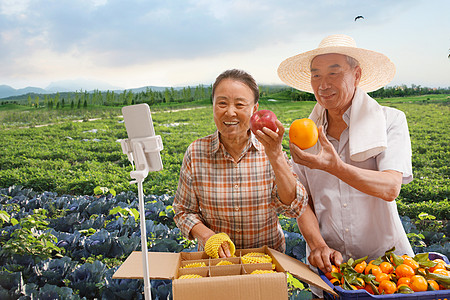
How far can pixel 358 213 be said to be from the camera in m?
1.55

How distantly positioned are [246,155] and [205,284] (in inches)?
27.2

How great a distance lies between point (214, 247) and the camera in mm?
1284

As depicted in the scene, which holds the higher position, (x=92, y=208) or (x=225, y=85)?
(x=225, y=85)

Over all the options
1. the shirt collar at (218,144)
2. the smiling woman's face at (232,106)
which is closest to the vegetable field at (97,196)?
the shirt collar at (218,144)

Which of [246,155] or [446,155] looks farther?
[446,155]

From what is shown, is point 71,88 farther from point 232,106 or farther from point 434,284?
point 434,284

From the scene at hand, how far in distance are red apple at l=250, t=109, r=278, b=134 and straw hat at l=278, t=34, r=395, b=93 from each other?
14.6 inches

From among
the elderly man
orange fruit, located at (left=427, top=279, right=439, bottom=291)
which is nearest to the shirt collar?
the elderly man

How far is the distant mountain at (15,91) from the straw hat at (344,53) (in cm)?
580

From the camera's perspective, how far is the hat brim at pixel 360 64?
5.08 ft

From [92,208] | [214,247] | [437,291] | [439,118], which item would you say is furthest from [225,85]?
[439,118]

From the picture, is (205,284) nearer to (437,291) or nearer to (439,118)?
(437,291)

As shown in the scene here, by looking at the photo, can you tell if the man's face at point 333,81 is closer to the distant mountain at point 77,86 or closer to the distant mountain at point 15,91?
the distant mountain at point 77,86

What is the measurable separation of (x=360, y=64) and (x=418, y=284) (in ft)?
3.16
